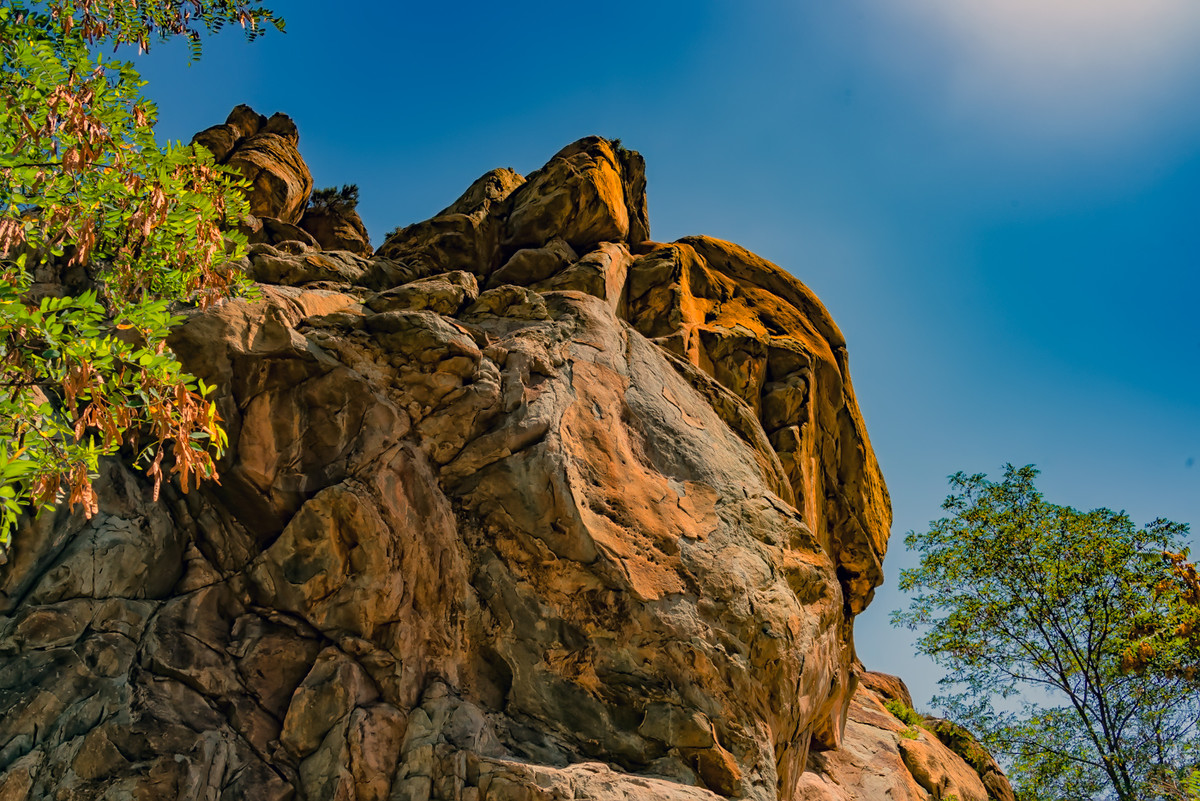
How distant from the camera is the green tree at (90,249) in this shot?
7.42 meters

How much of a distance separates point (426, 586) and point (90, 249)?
6309 mm

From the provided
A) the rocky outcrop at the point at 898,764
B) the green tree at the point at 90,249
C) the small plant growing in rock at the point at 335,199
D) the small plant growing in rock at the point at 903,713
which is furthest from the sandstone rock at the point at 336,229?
the small plant growing in rock at the point at 903,713

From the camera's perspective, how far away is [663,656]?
36.7 feet

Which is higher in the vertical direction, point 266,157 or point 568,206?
point 266,157

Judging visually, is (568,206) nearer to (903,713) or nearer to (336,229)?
(336,229)

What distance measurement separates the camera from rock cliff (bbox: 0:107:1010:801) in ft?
30.9

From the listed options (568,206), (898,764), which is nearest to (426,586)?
(568,206)

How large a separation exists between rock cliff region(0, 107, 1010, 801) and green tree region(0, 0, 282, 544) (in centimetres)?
127

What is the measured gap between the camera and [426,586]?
→ 11.5 m

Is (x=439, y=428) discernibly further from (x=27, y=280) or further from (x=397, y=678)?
(x=27, y=280)

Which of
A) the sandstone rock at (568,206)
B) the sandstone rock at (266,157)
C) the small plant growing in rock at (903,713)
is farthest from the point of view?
the sandstone rock at (266,157)

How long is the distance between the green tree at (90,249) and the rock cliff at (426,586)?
1274 millimetres

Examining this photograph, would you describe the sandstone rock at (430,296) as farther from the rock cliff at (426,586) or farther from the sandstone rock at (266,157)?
the sandstone rock at (266,157)

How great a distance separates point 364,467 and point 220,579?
256cm
